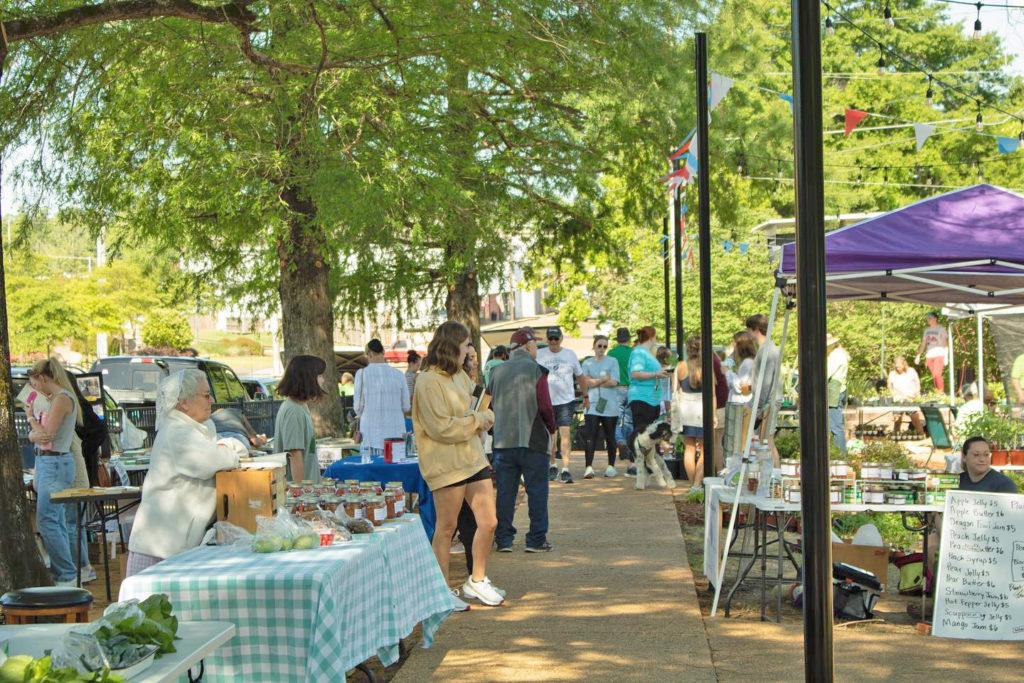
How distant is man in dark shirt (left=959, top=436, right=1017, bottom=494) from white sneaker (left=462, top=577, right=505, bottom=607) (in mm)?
3258

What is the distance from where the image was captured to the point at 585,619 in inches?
314

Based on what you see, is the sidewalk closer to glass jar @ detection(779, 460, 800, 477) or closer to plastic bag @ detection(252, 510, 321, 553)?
glass jar @ detection(779, 460, 800, 477)

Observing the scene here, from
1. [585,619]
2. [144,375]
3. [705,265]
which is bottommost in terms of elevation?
[585,619]

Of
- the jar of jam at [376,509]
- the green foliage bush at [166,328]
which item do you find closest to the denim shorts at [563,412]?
the jar of jam at [376,509]

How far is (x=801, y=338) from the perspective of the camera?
190 inches

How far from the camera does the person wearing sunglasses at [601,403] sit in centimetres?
1614

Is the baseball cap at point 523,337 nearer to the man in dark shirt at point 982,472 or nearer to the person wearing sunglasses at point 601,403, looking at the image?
the man in dark shirt at point 982,472

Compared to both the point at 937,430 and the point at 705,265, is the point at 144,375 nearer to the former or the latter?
the point at 705,265

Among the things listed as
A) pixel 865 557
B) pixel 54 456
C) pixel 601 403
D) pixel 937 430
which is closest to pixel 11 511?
pixel 54 456

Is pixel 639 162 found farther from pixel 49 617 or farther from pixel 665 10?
pixel 49 617

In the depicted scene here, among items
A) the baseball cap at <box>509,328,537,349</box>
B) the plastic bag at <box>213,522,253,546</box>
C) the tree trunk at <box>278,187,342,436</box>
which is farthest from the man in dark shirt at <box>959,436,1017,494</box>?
the tree trunk at <box>278,187,342,436</box>

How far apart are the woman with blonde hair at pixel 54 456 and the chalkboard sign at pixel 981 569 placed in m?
6.39

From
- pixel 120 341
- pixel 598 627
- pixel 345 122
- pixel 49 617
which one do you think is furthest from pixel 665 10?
pixel 120 341

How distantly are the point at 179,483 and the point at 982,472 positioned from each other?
5.18 metres
